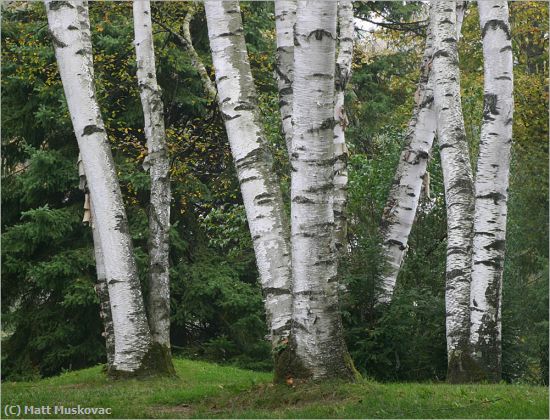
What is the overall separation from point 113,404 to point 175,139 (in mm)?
10161

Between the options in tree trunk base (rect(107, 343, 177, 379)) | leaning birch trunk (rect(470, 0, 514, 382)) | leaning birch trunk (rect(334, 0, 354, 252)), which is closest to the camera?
leaning birch trunk (rect(470, 0, 514, 382))

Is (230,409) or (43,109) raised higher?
(43,109)

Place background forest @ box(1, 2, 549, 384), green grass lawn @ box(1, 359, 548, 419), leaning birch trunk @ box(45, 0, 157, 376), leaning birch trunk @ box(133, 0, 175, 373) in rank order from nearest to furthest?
green grass lawn @ box(1, 359, 548, 419) < leaning birch trunk @ box(45, 0, 157, 376) < leaning birch trunk @ box(133, 0, 175, 373) < background forest @ box(1, 2, 549, 384)

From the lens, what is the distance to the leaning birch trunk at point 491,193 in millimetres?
10148

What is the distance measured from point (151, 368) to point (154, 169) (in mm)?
3515

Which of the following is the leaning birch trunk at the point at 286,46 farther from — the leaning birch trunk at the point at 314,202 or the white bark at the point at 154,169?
the white bark at the point at 154,169

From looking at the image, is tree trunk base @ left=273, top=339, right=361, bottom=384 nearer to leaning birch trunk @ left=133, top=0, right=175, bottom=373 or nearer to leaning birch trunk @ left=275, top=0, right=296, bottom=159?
leaning birch trunk @ left=275, top=0, right=296, bottom=159

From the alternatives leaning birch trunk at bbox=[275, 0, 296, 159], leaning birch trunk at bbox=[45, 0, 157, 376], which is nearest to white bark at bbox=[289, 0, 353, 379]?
leaning birch trunk at bbox=[275, 0, 296, 159]

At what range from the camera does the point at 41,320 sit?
730 inches

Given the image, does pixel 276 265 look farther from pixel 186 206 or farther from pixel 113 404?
pixel 186 206

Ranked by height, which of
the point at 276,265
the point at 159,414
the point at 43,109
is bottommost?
the point at 159,414

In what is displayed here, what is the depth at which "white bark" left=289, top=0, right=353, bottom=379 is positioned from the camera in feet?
26.3

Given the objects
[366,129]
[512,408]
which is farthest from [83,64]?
[366,129]

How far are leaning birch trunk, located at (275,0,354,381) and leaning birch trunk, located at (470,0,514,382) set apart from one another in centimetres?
282
